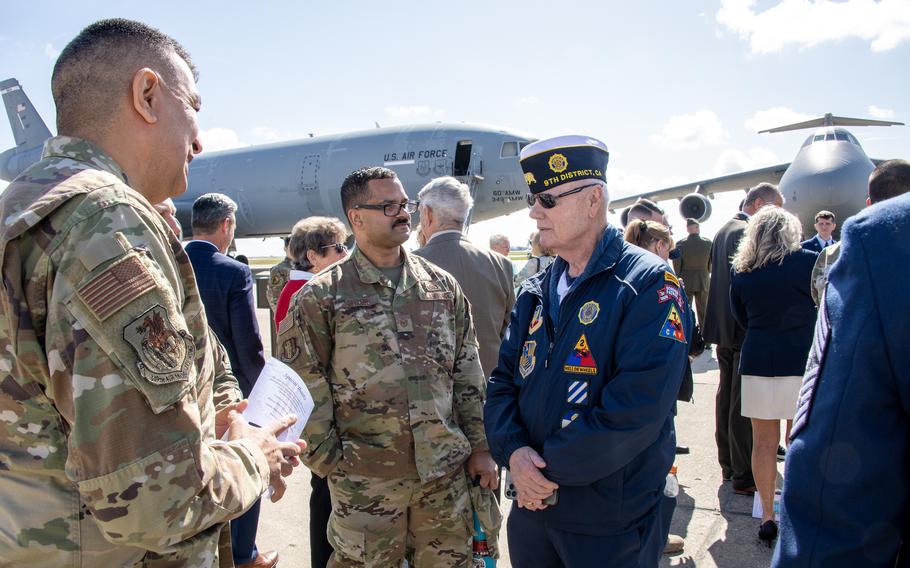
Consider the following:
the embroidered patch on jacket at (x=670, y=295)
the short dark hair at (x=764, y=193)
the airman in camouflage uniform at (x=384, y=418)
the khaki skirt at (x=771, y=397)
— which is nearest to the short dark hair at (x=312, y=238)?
the airman in camouflage uniform at (x=384, y=418)

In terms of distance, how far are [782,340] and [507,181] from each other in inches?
485

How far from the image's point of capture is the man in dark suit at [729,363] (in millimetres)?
4344

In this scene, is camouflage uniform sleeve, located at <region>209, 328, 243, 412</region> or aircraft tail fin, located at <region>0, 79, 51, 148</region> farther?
aircraft tail fin, located at <region>0, 79, 51, 148</region>

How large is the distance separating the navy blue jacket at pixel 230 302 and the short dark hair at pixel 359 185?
1.02 meters

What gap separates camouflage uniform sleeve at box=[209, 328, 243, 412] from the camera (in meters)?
1.80

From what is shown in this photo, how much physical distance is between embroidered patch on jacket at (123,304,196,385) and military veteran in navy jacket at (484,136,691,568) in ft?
4.28

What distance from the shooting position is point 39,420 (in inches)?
48.6

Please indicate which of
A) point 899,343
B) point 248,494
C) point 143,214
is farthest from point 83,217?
point 899,343

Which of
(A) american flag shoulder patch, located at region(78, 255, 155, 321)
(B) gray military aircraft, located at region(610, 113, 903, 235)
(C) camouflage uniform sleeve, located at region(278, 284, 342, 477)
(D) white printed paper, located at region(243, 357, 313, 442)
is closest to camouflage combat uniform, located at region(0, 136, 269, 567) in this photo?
(A) american flag shoulder patch, located at region(78, 255, 155, 321)

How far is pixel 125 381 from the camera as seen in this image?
3.74ft

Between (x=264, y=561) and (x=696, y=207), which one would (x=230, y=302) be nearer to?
(x=264, y=561)

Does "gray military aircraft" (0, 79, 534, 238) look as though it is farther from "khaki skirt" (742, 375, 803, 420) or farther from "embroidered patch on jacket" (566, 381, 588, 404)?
"embroidered patch on jacket" (566, 381, 588, 404)

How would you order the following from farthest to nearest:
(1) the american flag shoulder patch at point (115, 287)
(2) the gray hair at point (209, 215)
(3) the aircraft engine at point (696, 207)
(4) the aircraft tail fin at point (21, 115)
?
(4) the aircraft tail fin at point (21, 115)
(3) the aircraft engine at point (696, 207)
(2) the gray hair at point (209, 215)
(1) the american flag shoulder patch at point (115, 287)

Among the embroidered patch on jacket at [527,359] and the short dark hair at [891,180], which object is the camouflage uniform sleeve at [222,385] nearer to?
the embroidered patch on jacket at [527,359]
